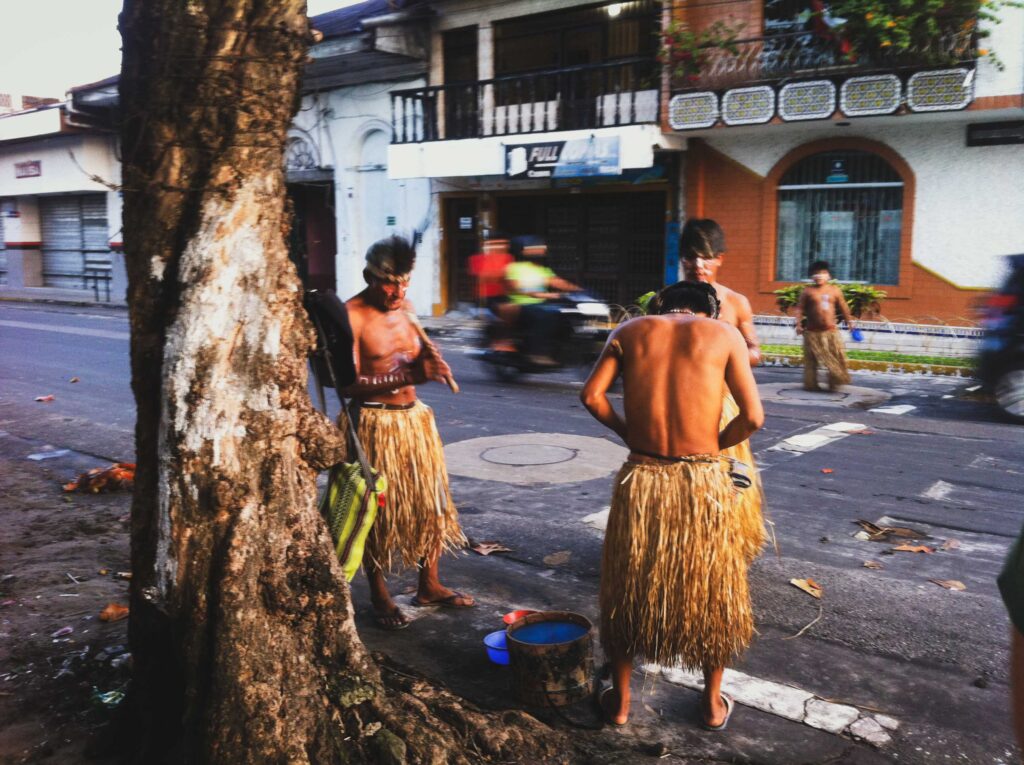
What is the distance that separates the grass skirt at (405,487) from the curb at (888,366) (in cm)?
998

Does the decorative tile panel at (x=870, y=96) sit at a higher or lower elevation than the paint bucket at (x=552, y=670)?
higher

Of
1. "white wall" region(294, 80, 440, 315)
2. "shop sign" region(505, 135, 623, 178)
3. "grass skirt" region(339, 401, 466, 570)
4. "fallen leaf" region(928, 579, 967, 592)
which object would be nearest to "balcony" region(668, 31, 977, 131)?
"shop sign" region(505, 135, 623, 178)

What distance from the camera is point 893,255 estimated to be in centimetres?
1639

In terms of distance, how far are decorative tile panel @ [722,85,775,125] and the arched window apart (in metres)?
1.35

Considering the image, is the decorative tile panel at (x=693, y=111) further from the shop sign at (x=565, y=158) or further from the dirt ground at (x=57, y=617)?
the dirt ground at (x=57, y=617)

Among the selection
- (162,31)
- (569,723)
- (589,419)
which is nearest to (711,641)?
(569,723)

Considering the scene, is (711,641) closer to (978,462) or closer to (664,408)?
(664,408)

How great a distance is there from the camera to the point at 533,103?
1955cm

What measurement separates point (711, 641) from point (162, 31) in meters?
2.88

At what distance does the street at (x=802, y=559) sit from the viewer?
3617 millimetres

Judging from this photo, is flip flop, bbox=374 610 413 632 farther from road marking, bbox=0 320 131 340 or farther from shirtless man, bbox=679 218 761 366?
road marking, bbox=0 320 131 340

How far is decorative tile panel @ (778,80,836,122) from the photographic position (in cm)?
1542

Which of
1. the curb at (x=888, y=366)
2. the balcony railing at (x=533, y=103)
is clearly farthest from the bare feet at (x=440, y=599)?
the balcony railing at (x=533, y=103)

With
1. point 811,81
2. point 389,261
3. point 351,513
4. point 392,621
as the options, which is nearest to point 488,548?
point 392,621
